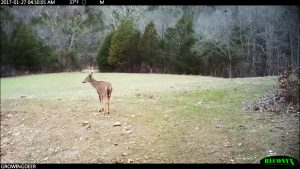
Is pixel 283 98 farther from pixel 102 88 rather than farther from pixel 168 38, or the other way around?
pixel 102 88

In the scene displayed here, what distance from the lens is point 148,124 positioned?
26.6 ft

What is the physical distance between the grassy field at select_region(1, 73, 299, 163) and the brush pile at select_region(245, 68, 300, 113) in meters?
0.11

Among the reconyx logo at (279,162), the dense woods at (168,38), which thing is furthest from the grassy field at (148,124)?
the reconyx logo at (279,162)

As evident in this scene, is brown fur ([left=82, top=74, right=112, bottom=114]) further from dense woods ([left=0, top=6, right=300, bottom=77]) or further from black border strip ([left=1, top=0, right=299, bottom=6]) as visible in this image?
black border strip ([left=1, top=0, right=299, bottom=6])

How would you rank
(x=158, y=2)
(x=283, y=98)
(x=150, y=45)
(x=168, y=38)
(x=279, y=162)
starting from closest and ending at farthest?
(x=279, y=162), (x=158, y=2), (x=283, y=98), (x=168, y=38), (x=150, y=45)

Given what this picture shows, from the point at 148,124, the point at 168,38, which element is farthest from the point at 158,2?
the point at 148,124

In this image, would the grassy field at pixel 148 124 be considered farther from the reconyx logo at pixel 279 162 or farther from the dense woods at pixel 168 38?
the reconyx logo at pixel 279 162

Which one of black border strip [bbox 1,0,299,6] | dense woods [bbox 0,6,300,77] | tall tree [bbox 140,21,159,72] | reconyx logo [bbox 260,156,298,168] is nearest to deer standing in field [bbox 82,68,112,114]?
dense woods [bbox 0,6,300,77]

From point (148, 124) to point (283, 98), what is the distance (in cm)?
250

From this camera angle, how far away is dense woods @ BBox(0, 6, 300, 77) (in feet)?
23.6

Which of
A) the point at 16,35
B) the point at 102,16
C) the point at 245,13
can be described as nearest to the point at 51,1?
the point at 102,16

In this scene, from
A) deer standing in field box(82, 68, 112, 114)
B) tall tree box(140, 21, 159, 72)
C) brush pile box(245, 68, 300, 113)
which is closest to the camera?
brush pile box(245, 68, 300, 113)

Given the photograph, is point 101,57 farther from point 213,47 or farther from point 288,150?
point 288,150

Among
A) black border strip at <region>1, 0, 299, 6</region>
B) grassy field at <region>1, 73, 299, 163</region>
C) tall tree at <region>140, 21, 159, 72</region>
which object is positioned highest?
black border strip at <region>1, 0, 299, 6</region>
